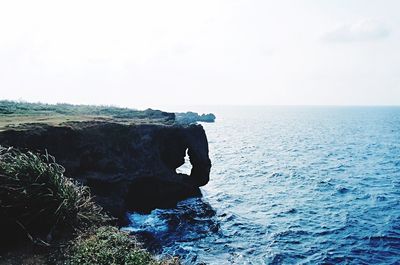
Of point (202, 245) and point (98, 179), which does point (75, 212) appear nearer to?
point (202, 245)

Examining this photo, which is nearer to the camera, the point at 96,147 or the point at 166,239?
the point at 166,239

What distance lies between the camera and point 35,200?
43.5 feet

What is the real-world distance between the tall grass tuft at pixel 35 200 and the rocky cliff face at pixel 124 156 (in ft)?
46.3

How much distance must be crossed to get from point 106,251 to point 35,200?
3651mm

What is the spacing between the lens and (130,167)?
35.0 m

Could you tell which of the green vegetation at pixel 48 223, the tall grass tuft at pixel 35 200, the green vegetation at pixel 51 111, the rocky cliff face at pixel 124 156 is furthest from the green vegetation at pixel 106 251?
the green vegetation at pixel 51 111

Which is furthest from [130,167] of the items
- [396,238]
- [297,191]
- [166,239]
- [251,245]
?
[396,238]

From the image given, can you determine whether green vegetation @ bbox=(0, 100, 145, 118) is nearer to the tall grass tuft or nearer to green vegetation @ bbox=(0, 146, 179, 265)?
the tall grass tuft

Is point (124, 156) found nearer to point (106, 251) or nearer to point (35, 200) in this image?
point (35, 200)

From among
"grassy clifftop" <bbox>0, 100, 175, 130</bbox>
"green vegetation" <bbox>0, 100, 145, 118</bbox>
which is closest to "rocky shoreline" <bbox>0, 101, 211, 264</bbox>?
"grassy clifftop" <bbox>0, 100, 175, 130</bbox>

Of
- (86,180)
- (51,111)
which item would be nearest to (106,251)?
(86,180)

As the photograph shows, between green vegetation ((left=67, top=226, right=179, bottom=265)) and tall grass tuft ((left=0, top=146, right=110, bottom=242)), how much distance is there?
4.04 ft

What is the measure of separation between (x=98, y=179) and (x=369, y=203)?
1079 inches

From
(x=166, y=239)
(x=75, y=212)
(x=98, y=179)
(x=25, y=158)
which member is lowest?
(x=166, y=239)
